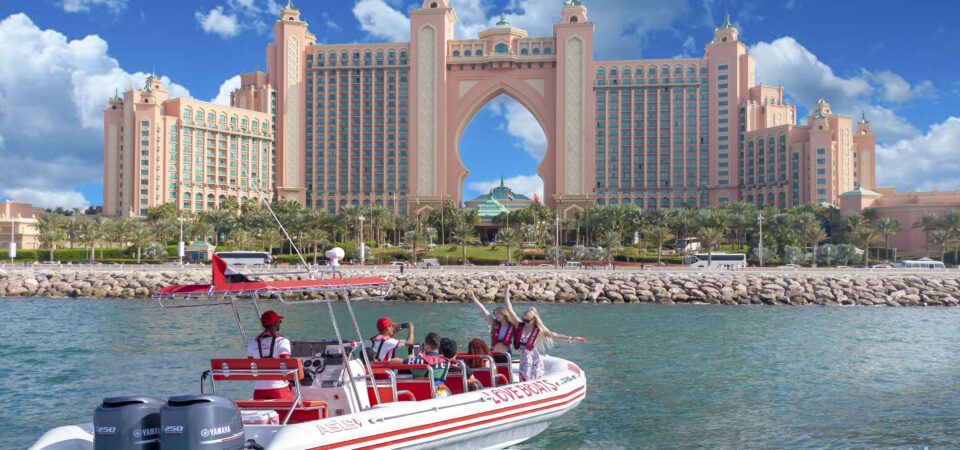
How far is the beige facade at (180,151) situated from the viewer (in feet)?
392

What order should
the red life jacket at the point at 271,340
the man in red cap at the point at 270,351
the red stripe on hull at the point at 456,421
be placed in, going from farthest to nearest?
the red life jacket at the point at 271,340, the man in red cap at the point at 270,351, the red stripe on hull at the point at 456,421

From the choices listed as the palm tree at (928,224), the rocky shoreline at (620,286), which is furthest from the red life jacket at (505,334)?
the palm tree at (928,224)

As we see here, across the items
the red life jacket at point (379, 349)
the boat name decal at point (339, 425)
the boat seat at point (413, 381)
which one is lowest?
the boat name decal at point (339, 425)

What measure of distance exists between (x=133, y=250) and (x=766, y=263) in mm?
61741

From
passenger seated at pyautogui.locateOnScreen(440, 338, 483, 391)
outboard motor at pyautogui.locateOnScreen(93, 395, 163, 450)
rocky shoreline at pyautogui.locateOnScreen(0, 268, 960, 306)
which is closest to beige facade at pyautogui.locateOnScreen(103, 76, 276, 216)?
rocky shoreline at pyautogui.locateOnScreen(0, 268, 960, 306)

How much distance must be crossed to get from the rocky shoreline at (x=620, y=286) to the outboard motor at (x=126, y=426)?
38607mm

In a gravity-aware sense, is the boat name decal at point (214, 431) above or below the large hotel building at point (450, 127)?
below

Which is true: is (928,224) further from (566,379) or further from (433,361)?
(433,361)

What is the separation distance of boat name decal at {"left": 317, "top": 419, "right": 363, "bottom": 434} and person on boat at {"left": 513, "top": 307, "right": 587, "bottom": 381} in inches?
159

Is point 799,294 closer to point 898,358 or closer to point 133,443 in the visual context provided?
point 898,358

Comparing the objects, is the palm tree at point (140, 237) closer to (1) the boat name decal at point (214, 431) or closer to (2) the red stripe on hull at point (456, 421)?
(2) the red stripe on hull at point (456, 421)

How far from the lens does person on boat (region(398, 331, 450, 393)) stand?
41.0 ft

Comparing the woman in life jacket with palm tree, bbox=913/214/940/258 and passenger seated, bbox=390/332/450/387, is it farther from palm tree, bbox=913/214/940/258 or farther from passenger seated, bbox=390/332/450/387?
palm tree, bbox=913/214/940/258

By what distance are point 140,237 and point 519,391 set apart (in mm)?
72415
